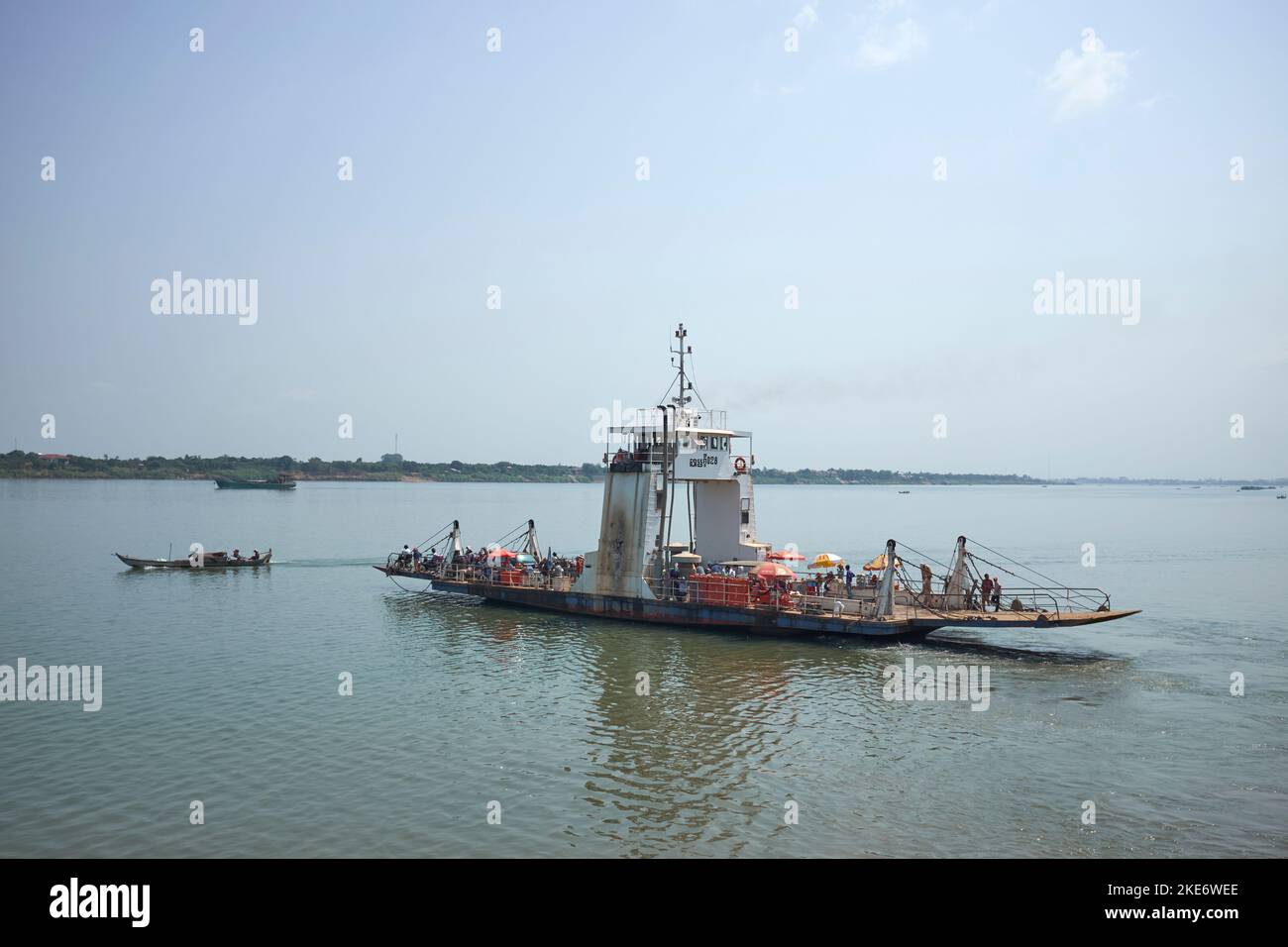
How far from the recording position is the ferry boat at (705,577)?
33.9 meters

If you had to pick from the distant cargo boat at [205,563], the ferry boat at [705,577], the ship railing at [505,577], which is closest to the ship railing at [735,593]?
the ferry boat at [705,577]

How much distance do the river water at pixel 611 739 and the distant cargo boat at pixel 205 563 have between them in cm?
1158

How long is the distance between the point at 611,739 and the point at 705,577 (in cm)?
1486

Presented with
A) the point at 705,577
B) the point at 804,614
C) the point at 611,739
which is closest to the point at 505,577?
the point at 705,577

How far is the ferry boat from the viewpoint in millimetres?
33906

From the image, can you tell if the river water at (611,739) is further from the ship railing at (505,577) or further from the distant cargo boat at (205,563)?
the distant cargo boat at (205,563)

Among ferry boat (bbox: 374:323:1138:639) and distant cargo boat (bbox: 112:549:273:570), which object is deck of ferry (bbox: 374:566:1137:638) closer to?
ferry boat (bbox: 374:323:1138:639)

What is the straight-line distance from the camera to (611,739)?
2252 cm

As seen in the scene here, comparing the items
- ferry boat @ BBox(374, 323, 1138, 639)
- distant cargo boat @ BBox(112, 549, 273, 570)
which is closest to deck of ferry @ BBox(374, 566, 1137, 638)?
ferry boat @ BBox(374, 323, 1138, 639)

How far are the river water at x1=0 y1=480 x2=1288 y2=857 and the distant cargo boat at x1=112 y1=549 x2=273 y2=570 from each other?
1158cm

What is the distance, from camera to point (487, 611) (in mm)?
42531
